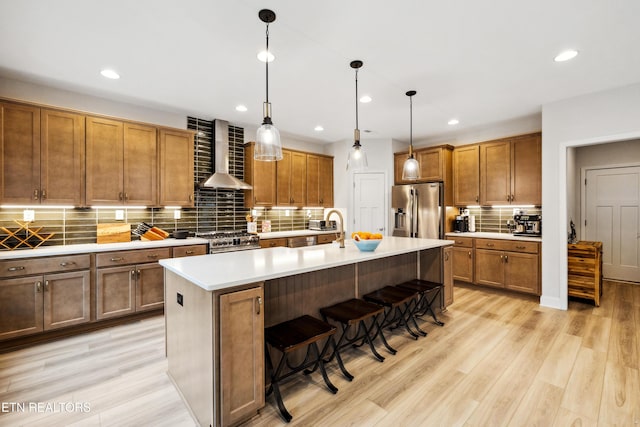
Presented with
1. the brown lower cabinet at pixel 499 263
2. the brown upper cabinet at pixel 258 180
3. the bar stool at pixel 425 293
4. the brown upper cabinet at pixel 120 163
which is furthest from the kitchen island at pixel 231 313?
the brown lower cabinet at pixel 499 263

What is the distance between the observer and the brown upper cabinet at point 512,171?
4395mm

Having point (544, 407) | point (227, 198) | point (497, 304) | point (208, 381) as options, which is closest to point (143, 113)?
point (227, 198)

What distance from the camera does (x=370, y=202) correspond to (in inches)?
233

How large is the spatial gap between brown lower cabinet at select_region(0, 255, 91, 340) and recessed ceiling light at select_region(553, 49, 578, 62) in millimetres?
5127

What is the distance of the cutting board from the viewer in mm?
3596

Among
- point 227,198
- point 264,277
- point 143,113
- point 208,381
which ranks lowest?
point 208,381

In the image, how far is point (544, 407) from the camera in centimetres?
197

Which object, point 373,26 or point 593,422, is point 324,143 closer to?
point 373,26

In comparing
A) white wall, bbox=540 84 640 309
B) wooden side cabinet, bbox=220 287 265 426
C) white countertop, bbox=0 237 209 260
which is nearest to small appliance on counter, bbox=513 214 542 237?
white wall, bbox=540 84 640 309

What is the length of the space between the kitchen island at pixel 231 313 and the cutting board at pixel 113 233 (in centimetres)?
189

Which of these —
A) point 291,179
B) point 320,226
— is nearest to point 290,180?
point 291,179

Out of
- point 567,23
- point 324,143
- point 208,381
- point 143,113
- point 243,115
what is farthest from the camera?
point 324,143

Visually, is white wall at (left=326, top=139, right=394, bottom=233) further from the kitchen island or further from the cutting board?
the cutting board

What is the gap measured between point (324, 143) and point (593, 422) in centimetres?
557
